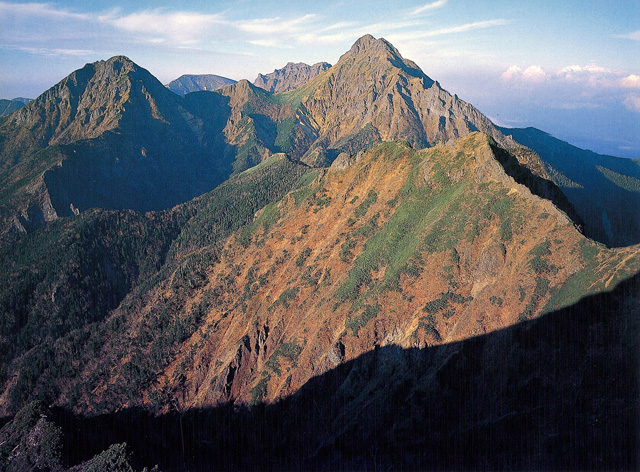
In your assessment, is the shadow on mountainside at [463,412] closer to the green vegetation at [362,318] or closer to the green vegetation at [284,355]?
the green vegetation at [362,318]

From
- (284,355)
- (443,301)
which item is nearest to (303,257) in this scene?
(284,355)

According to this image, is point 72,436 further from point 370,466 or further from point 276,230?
point 276,230

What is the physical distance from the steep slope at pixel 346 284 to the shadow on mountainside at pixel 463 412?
3088 millimetres

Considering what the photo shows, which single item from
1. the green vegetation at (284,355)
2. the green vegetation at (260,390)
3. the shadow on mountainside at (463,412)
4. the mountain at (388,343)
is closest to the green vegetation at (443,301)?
the mountain at (388,343)

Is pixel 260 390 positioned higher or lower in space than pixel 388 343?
lower

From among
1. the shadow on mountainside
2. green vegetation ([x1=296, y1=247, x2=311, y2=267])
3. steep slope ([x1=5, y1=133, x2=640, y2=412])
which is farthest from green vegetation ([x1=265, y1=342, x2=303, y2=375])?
green vegetation ([x1=296, y1=247, x2=311, y2=267])

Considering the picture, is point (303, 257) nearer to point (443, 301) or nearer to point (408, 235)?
point (408, 235)

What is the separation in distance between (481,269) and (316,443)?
39.2 meters

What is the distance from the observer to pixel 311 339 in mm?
78875

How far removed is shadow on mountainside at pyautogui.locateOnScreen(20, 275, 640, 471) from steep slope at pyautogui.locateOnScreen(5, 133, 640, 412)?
3088 mm

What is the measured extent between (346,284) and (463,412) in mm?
31384

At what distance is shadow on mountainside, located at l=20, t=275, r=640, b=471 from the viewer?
2101 inches

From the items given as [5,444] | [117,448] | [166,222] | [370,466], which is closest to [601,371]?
[370,466]

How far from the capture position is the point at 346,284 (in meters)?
83.1
